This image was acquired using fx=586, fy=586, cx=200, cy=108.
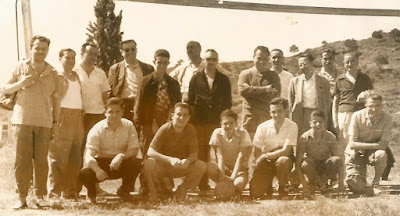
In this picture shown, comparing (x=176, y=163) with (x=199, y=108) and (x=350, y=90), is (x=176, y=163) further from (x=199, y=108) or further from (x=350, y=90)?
(x=350, y=90)

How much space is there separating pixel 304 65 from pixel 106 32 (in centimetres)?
153

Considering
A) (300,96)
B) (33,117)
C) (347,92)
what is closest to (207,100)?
(300,96)

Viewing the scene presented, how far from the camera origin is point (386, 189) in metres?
4.66

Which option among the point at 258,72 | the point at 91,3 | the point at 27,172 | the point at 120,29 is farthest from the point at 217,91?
the point at 27,172

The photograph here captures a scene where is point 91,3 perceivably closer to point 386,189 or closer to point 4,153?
point 4,153

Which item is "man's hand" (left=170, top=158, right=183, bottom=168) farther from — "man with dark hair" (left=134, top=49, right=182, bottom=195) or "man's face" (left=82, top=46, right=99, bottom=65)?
"man's face" (left=82, top=46, right=99, bottom=65)

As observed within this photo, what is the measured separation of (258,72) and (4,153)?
6.35 feet

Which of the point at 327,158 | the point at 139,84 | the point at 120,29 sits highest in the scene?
the point at 120,29

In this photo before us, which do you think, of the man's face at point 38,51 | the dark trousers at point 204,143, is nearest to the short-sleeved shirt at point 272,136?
the dark trousers at point 204,143

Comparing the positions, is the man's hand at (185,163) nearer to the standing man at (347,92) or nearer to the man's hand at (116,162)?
the man's hand at (116,162)

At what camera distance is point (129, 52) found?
4.27 metres

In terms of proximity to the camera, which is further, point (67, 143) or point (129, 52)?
point (129, 52)

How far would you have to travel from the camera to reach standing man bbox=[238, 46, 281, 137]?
4.40 m

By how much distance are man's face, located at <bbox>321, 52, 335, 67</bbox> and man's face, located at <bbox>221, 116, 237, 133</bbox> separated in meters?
0.87
